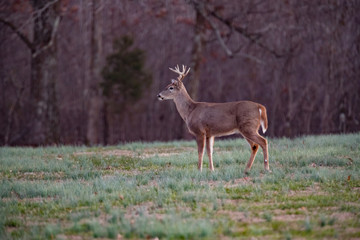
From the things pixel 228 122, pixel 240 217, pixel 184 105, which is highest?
pixel 184 105

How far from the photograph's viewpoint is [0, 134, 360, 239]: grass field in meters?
6.42

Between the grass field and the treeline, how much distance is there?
340 inches

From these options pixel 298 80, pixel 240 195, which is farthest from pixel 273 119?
pixel 240 195

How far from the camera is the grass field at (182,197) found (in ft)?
21.1

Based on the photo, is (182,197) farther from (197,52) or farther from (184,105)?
(197,52)

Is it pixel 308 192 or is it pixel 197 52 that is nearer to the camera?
pixel 308 192

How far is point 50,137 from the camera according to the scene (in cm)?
2003

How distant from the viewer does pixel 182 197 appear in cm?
805

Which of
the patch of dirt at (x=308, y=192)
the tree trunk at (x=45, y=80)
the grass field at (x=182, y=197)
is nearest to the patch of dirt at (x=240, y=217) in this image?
the grass field at (x=182, y=197)

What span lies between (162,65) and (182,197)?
96.9ft

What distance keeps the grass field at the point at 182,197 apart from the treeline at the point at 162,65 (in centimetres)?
863

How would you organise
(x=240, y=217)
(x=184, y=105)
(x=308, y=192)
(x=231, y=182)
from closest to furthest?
(x=240, y=217) → (x=308, y=192) → (x=231, y=182) → (x=184, y=105)

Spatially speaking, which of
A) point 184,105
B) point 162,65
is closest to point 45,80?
point 184,105

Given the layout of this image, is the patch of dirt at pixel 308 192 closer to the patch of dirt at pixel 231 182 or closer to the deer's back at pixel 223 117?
the patch of dirt at pixel 231 182
